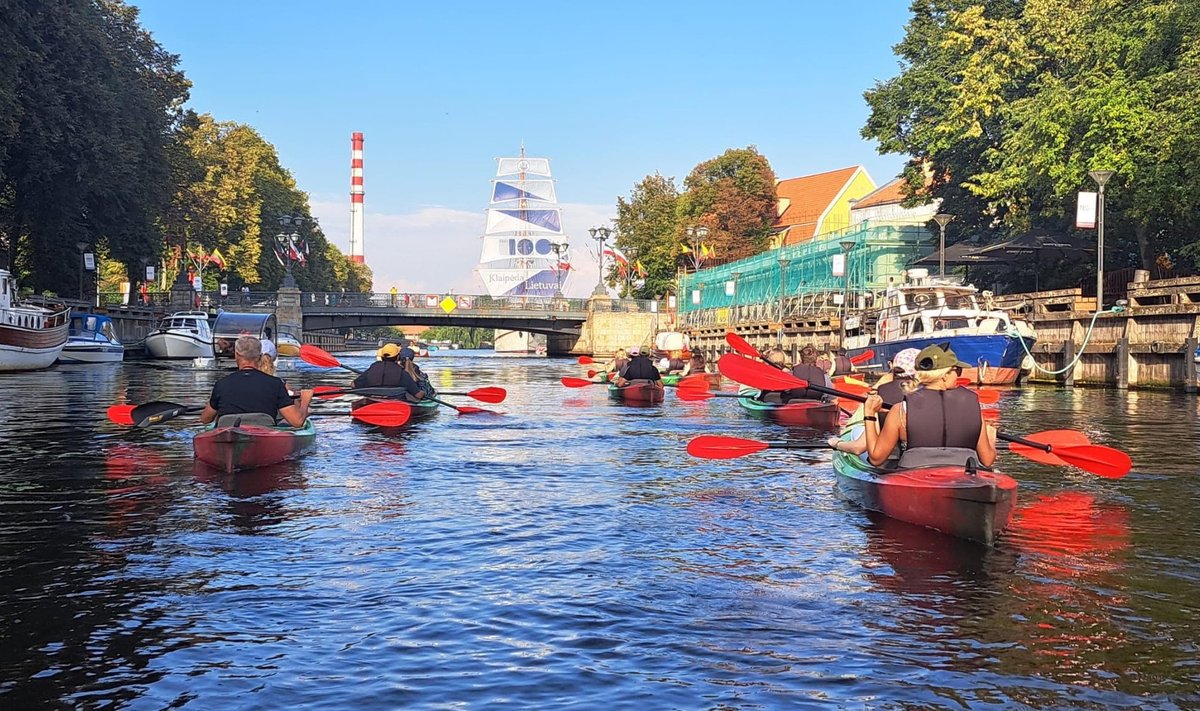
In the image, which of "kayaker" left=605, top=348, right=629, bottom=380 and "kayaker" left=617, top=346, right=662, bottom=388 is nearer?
"kayaker" left=617, top=346, right=662, bottom=388

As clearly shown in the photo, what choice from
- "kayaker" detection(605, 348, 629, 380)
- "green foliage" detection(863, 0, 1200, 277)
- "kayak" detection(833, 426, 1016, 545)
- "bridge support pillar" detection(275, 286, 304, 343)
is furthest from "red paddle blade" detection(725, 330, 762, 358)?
"bridge support pillar" detection(275, 286, 304, 343)

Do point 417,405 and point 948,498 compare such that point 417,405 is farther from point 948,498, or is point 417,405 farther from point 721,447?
point 948,498

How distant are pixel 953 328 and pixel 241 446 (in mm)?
26489

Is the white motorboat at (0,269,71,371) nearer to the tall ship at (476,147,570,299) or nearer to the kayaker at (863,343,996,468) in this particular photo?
the kayaker at (863,343,996,468)

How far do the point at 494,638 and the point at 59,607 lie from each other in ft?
9.22

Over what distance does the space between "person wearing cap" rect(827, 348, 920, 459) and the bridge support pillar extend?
203 ft

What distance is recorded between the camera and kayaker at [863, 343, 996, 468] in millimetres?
9422

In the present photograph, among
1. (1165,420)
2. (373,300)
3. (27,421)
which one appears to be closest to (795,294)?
(373,300)

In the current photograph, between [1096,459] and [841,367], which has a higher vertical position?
[841,367]

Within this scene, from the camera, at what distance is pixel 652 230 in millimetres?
96062

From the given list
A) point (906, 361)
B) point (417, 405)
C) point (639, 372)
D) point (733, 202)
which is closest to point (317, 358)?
point (417, 405)

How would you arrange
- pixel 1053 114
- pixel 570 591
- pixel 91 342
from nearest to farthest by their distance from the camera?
pixel 570 591, pixel 1053 114, pixel 91 342

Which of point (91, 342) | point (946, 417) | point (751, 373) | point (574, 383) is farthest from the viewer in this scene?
point (91, 342)

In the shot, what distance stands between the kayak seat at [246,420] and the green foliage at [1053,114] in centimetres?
2719
